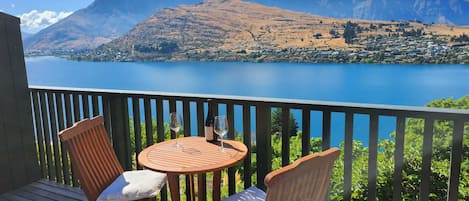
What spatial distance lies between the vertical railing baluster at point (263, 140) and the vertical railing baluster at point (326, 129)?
41 cm

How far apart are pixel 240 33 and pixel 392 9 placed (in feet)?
21.3

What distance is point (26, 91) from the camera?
3.64m

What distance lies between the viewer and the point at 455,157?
1.98 metres

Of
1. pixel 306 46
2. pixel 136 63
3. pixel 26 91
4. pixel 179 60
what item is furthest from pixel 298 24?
pixel 26 91

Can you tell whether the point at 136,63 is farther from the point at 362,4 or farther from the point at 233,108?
the point at 362,4

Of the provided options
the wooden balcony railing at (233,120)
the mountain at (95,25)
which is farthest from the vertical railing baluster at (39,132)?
the mountain at (95,25)

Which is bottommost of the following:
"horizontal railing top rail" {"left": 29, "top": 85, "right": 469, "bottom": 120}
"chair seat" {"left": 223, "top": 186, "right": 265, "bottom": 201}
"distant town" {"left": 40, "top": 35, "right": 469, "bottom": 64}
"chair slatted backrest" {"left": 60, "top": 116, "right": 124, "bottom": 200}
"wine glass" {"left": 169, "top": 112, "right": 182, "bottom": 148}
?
"chair seat" {"left": 223, "top": 186, "right": 265, "bottom": 201}

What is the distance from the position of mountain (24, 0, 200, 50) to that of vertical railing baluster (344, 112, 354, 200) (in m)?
8.84

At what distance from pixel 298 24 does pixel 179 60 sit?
5618 millimetres

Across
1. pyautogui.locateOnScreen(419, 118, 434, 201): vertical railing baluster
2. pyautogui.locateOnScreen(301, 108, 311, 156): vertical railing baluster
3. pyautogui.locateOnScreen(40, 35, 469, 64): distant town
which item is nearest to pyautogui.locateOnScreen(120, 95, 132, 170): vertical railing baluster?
pyautogui.locateOnScreen(301, 108, 311, 156): vertical railing baluster

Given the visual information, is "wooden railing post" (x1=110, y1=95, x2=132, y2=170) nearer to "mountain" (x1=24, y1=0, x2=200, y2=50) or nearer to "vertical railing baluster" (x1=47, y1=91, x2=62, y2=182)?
"vertical railing baluster" (x1=47, y1=91, x2=62, y2=182)

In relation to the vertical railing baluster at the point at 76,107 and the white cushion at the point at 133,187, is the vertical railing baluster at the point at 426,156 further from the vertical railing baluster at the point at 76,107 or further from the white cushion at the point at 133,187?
the vertical railing baluster at the point at 76,107

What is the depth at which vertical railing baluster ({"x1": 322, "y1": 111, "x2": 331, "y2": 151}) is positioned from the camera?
2.30 m

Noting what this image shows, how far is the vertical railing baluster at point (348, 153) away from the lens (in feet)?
7.33
